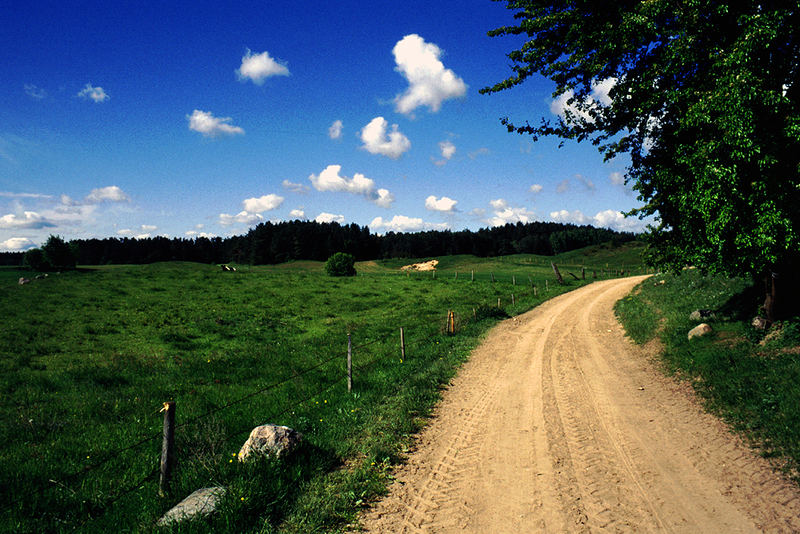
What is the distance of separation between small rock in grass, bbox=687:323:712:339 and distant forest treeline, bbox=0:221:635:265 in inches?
5178

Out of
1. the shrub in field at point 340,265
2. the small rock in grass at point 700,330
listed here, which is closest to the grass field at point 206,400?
the small rock in grass at point 700,330

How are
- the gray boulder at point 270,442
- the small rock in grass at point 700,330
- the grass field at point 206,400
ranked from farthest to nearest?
the small rock in grass at point 700,330
the gray boulder at point 270,442
the grass field at point 206,400

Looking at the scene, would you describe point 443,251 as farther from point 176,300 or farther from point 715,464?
point 715,464

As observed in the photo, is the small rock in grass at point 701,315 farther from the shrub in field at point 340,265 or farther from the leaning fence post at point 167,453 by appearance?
the shrub in field at point 340,265

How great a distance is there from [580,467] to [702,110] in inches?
381

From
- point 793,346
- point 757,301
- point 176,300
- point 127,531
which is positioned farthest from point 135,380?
point 757,301

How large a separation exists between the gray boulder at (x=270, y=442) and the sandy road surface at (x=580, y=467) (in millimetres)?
2267

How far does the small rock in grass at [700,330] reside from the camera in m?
14.5

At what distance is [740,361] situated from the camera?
453 inches

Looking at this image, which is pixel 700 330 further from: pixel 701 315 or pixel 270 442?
pixel 270 442

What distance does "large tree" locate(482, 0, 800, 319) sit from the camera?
9.75 m

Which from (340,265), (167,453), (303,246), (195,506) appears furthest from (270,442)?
(303,246)

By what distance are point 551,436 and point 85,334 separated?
24.9 m

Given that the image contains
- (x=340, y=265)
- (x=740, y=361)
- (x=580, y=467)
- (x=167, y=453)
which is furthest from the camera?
(x=340, y=265)
